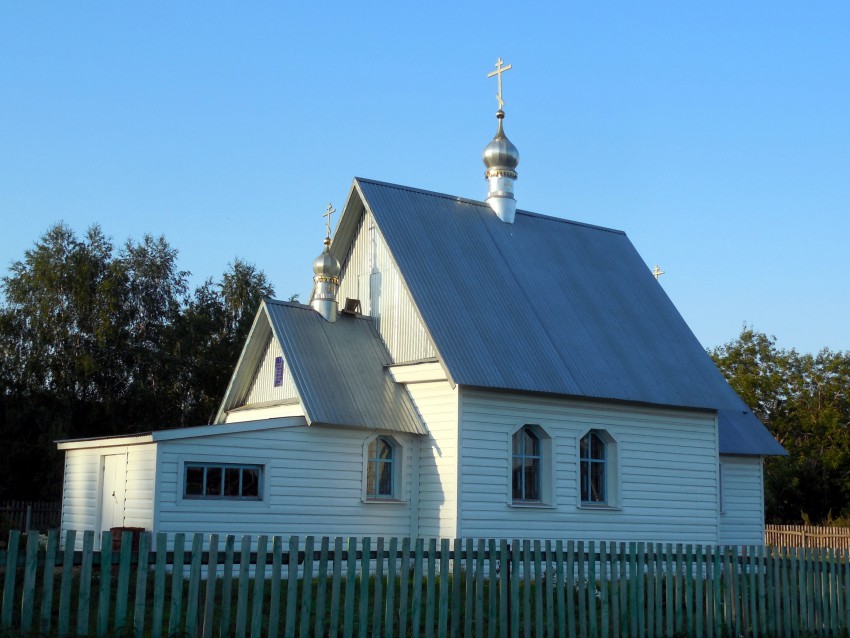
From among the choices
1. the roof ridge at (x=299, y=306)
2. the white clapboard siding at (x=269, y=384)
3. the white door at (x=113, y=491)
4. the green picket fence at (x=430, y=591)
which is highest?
the roof ridge at (x=299, y=306)

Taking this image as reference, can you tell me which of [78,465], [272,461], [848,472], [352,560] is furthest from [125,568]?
[848,472]

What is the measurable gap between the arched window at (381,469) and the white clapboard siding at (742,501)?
10.1 metres

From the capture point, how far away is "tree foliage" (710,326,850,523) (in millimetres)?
43469

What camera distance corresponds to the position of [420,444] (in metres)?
21.0

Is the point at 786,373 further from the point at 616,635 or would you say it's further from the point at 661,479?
the point at 616,635

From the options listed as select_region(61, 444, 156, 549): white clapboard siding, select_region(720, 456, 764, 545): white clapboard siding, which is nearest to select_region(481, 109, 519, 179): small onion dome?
select_region(720, 456, 764, 545): white clapboard siding

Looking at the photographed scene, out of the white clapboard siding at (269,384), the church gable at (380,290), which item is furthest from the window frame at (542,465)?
the white clapboard siding at (269,384)

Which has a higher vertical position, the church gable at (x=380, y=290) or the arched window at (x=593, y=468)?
the church gable at (x=380, y=290)

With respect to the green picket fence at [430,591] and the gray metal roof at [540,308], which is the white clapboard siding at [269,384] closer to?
the gray metal roof at [540,308]

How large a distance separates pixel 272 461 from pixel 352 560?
914cm

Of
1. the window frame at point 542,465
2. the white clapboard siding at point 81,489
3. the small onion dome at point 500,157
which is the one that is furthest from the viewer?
the small onion dome at point 500,157

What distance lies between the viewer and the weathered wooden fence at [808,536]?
3253 centimetres

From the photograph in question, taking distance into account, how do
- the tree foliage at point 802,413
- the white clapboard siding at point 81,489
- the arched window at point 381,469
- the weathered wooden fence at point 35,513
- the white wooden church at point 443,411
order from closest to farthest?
1. the white wooden church at point 443,411
2. the white clapboard siding at point 81,489
3. the arched window at point 381,469
4. the weathered wooden fence at point 35,513
5. the tree foliage at point 802,413

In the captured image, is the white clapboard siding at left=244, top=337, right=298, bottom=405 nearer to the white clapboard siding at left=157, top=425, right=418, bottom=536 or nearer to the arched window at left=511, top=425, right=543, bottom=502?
the white clapboard siding at left=157, top=425, right=418, bottom=536
